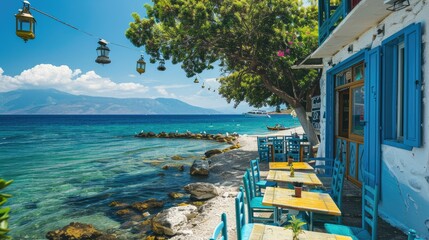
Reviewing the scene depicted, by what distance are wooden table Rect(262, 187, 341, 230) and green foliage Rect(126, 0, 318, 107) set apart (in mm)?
6758

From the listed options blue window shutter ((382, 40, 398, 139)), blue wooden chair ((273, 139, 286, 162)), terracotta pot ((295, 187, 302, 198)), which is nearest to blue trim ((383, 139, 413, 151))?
blue window shutter ((382, 40, 398, 139))

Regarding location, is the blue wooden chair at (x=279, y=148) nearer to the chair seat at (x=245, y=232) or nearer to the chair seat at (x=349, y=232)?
the chair seat at (x=349, y=232)

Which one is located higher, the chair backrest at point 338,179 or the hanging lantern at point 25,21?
the hanging lantern at point 25,21

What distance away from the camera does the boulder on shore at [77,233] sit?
19.1 ft

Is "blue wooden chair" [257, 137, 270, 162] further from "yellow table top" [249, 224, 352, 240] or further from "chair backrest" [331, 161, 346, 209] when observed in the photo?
"yellow table top" [249, 224, 352, 240]

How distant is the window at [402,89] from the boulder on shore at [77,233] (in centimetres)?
577

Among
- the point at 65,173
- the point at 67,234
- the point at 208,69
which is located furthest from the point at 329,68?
the point at 65,173

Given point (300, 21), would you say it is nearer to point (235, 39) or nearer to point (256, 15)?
point (256, 15)

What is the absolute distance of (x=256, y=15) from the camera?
975 centimetres

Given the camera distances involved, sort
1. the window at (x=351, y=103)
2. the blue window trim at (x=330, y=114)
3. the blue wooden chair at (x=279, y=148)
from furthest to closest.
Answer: the blue wooden chair at (x=279, y=148) < the blue window trim at (x=330, y=114) < the window at (x=351, y=103)

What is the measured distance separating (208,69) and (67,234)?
8.29 meters

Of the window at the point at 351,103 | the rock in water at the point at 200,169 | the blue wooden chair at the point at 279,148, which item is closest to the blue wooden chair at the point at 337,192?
the window at the point at 351,103

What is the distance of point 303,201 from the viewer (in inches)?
136

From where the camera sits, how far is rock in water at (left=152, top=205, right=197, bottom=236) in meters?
5.68
